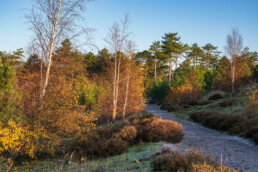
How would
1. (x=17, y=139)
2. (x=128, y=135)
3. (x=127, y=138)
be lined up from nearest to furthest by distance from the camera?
1. (x=17, y=139)
2. (x=127, y=138)
3. (x=128, y=135)

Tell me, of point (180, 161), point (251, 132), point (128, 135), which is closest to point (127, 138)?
point (128, 135)

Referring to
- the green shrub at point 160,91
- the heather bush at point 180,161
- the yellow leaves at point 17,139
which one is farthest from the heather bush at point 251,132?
the green shrub at point 160,91

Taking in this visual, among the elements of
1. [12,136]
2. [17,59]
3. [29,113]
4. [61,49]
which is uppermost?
[17,59]

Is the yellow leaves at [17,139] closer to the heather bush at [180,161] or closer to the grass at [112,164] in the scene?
the grass at [112,164]

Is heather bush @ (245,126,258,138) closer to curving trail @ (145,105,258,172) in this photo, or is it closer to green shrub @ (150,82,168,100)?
curving trail @ (145,105,258,172)

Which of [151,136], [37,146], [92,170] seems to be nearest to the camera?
[92,170]

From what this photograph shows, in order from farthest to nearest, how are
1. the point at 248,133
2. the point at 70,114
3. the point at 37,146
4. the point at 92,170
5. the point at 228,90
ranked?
1. the point at 228,90
2. the point at 248,133
3. the point at 70,114
4. the point at 37,146
5. the point at 92,170

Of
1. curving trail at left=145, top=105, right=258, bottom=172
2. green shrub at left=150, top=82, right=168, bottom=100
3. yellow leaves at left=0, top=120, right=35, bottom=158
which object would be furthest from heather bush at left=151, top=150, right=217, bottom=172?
green shrub at left=150, top=82, right=168, bottom=100

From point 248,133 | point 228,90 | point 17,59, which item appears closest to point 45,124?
point 248,133

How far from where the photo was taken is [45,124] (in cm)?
780

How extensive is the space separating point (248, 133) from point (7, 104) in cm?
1466

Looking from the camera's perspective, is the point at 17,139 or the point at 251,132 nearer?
the point at 17,139

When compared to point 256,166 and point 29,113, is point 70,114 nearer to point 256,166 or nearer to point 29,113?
point 29,113

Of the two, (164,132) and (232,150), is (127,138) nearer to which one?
(164,132)
